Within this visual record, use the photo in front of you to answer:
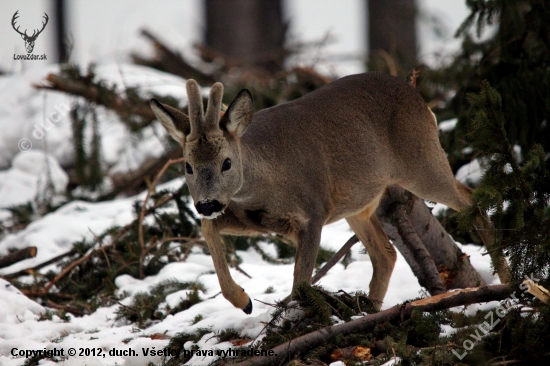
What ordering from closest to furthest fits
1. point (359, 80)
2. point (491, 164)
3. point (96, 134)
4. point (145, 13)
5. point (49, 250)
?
point (491, 164) → point (359, 80) → point (49, 250) → point (96, 134) → point (145, 13)

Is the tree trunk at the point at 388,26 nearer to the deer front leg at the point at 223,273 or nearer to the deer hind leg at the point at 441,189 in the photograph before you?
the deer hind leg at the point at 441,189

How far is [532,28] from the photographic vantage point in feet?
20.3

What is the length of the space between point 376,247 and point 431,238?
467mm

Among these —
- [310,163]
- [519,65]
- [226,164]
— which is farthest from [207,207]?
[519,65]

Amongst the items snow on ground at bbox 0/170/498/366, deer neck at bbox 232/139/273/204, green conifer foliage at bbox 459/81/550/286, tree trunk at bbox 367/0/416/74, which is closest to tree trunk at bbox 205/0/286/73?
tree trunk at bbox 367/0/416/74

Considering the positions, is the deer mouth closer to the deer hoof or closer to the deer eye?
the deer eye

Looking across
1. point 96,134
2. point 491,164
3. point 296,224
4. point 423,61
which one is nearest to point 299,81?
point 423,61

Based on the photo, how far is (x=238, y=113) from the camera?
4.57m

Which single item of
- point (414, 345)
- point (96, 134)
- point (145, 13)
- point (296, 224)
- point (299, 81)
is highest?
point (145, 13)

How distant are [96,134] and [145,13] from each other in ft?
25.5

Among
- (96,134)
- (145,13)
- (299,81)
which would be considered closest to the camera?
(96,134)

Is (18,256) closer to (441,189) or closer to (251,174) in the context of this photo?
(251,174)

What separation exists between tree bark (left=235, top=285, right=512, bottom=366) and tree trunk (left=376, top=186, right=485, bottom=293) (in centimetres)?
164

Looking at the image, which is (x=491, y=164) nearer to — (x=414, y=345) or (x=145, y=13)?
(x=414, y=345)
